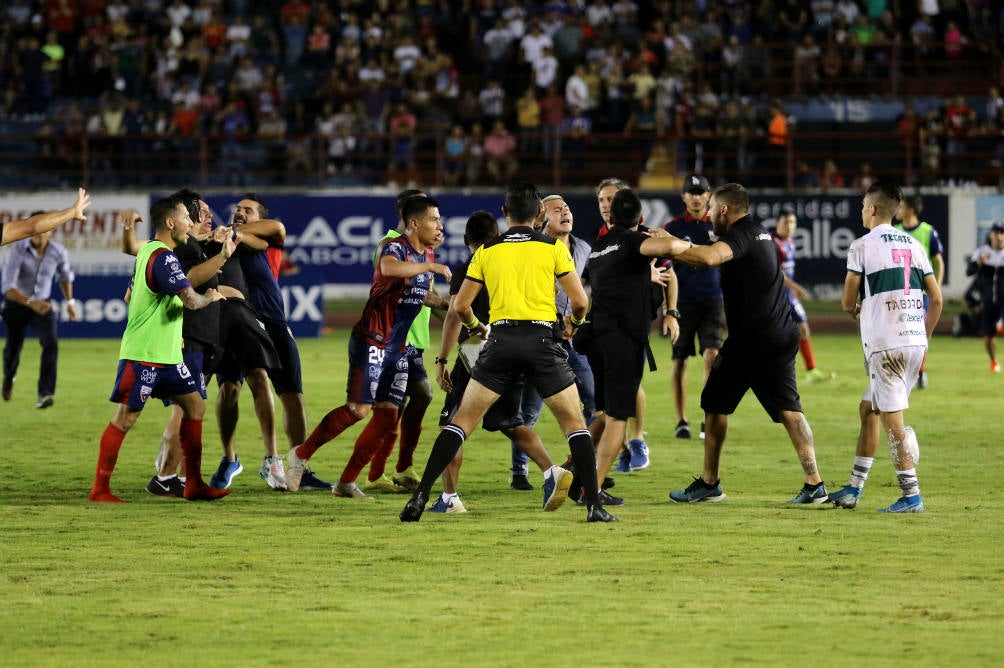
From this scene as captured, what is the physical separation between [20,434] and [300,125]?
19.2 m

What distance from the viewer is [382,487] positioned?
11.8m

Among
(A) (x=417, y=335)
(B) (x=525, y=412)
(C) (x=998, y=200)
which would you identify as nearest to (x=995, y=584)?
(B) (x=525, y=412)

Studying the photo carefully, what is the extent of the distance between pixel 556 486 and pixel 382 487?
6.55 feet

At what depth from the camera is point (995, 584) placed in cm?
806

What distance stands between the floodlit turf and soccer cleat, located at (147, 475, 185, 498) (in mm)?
110

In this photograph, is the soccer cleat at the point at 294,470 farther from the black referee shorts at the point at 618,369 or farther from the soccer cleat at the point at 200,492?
the black referee shorts at the point at 618,369

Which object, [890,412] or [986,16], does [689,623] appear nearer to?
[890,412]

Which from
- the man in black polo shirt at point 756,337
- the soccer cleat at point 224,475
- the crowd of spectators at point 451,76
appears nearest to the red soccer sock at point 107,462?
the soccer cleat at point 224,475

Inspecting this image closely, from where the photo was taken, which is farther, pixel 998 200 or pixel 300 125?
pixel 300 125

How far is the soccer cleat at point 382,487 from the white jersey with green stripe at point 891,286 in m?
3.70

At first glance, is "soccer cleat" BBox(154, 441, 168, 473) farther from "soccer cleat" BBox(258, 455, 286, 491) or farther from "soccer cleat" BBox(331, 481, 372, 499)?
"soccer cleat" BBox(331, 481, 372, 499)

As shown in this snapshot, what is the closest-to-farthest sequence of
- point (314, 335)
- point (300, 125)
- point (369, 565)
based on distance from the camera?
point (369, 565) → point (314, 335) → point (300, 125)

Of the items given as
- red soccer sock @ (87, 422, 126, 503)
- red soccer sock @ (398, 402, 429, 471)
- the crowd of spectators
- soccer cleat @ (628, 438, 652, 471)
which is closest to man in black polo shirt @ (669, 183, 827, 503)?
soccer cleat @ (628, 438, 652, 471)

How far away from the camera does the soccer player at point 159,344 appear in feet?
35.3
